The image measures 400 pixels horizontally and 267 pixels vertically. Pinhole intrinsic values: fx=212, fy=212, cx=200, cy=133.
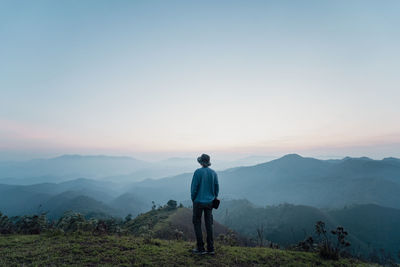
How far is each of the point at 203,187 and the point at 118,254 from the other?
10.7 ft

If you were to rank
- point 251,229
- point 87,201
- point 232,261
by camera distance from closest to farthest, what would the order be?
point 232,261
point 251,229
point 87,201

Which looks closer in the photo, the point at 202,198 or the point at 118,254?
the point at 118,254

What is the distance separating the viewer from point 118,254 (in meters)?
6.47

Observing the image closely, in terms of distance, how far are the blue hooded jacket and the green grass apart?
1.75 metres

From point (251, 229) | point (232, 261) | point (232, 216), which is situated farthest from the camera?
point (232, 216)

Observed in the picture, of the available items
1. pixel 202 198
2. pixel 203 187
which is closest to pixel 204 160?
pixel 203 187

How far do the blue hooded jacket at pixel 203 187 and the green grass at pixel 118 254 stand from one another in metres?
1.75

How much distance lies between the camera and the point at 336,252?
7.39 metres

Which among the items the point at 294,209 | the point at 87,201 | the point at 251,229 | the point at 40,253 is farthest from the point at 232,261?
the point at 87,201

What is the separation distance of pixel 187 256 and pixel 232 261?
139 centimetres

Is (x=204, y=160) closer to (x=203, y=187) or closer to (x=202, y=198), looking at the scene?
(x=203, y=187)

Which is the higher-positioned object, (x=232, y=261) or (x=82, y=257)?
(x=82, y=257)

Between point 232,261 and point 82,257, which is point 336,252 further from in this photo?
point 82,257

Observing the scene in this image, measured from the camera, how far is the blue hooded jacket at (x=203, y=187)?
676 cm
